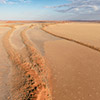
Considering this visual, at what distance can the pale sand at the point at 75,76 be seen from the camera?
14.0ft

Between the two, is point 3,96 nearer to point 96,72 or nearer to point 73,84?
point 73,84

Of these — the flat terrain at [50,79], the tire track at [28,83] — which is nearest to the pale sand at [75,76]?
the flat terrain at [50,79]

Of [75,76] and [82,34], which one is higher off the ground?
[75,76]

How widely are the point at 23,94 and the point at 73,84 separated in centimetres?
213

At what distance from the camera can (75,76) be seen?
5.48m

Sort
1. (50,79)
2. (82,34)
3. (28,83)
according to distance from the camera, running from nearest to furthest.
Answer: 1. (28,83)
2. (50,79)
3. (82,34)

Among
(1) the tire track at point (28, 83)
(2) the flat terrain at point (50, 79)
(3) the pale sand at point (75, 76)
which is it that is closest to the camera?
(1) the tire track at point (28, 83)

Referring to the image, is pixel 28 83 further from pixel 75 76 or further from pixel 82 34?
pixel 82 34

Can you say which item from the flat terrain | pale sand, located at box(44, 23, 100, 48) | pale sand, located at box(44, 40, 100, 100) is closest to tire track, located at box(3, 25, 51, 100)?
the flat terrain

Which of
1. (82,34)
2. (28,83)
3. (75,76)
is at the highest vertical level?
(28,83)

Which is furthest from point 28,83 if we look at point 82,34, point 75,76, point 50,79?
point 82,34

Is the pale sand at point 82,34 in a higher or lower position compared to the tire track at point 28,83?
lower

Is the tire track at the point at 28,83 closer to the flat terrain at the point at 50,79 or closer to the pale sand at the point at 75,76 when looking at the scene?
the flat terrain at the point at 50,79

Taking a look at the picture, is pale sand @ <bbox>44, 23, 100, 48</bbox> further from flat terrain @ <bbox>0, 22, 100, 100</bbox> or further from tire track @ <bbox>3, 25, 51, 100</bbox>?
tire track @ <bbox>3, 25, 51, 100</bbox>
